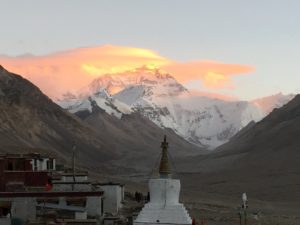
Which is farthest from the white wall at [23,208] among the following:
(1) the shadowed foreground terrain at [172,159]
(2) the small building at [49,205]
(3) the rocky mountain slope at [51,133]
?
(3) the rocky mountain slope at [51,133]

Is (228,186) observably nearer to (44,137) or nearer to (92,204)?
(44,137)

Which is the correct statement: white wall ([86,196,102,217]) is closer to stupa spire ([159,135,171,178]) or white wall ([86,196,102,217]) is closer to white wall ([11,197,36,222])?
white wall ([11,197,36,222])

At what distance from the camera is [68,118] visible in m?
145

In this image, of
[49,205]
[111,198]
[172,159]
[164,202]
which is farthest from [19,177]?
[172,159]

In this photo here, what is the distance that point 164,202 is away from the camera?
49.4ft

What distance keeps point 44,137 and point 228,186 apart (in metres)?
47.1

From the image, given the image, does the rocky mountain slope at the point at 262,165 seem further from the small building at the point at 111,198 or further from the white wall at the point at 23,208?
the white wall at the point at 23,208

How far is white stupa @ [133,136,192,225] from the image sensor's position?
1499cm

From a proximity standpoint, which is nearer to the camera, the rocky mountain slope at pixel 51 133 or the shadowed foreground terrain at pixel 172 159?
the shadowed foreground terrain at pixel 172 159

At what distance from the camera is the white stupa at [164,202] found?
1499cm

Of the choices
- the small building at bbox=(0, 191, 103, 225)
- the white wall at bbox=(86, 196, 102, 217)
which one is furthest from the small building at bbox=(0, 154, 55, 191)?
the white wall at bbox=(86, 196, 102, 217)

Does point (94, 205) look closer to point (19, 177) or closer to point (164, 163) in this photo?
point (19, 177)

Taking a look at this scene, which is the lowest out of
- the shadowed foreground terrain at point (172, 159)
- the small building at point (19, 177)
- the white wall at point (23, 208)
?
the white wall at point (23, 208)

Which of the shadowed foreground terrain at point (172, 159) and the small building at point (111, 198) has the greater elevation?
the shadowed foreground terrain at point (172, 159)
